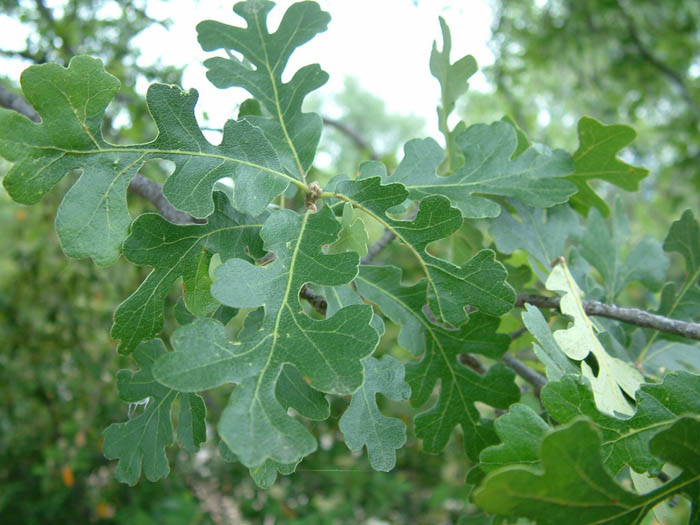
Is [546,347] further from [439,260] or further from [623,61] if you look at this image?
[623,61]

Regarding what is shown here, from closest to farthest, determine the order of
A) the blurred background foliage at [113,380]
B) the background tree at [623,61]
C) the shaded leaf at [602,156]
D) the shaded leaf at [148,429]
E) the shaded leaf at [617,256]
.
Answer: the shaded leaf at [148,429] < the shaded leaf at [602,156] < the shaded leaf at [617,256] < the blurred background foliage at [113,380] < the background tree at [623,61]

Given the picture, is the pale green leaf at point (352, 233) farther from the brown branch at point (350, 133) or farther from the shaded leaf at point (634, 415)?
the brown branch at point (350, 133)

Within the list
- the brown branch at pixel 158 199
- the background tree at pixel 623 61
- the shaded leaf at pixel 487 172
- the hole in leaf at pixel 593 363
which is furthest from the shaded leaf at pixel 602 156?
the background tree at pixel 623 61

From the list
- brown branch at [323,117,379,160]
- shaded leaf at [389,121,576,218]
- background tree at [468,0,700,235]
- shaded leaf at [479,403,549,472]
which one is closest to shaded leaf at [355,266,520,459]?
shaded leaf at [389,121,576,218]

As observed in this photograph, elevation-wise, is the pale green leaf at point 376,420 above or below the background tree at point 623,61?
above

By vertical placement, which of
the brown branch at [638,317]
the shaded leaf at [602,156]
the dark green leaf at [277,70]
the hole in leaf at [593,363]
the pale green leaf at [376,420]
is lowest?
the pale green leaf at [376,420]

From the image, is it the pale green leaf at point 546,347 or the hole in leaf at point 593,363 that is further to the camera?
the hole in leaf at point 593,363

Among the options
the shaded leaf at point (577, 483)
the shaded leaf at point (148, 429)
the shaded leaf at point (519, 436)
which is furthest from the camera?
the shaded leaf at point (148, 429)
